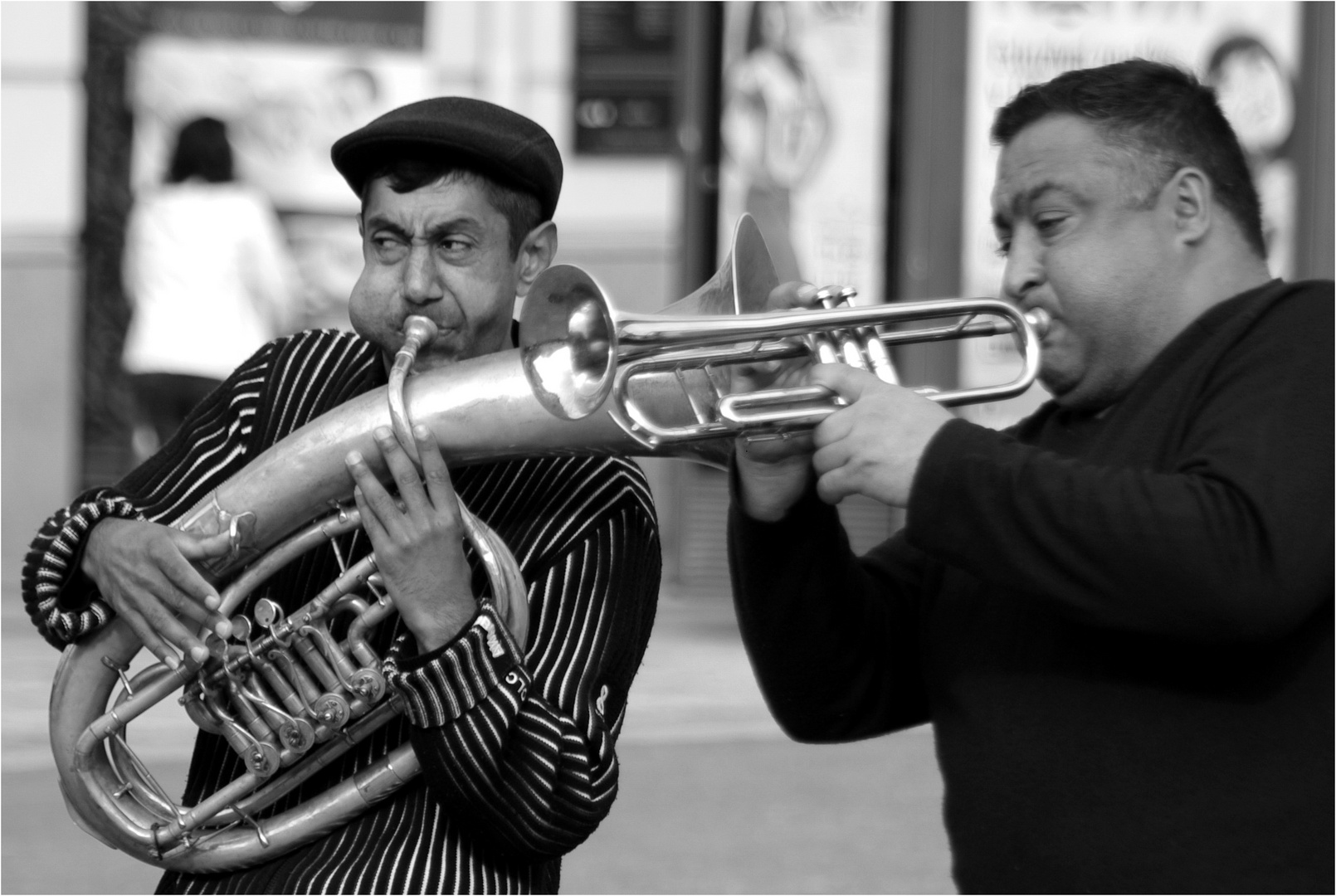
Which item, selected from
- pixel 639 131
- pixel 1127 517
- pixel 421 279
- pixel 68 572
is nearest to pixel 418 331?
pixel 421 279

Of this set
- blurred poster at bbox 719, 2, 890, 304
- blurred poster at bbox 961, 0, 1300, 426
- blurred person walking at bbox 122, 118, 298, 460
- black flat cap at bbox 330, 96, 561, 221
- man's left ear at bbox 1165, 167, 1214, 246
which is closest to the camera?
man's left ear at bbox 1165, 167, 1214, 246

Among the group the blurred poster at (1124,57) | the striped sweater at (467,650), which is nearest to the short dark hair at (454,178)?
the striped sweater at (467,650)

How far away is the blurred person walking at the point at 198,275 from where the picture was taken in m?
6.42

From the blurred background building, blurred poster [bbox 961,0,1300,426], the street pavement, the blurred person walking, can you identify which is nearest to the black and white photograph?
the street pavement

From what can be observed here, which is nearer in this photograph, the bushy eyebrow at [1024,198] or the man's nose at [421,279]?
the bushy eyebrow at [1024,198]

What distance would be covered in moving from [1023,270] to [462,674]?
746 millimetres

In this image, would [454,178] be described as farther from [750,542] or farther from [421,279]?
[750,542]

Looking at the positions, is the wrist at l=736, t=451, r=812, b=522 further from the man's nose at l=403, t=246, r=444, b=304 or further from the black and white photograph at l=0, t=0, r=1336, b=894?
the man's nose at l=403, t=246, r=444, b=304

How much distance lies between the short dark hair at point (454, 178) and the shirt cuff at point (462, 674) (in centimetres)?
49

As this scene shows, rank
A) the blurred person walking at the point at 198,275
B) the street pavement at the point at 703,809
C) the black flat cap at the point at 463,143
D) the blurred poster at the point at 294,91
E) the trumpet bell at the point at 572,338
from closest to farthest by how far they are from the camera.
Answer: the trumpet bell at the point at 572,338
the black flat cap at the point at 463,143
the street pavement at the point at 703,809
the blurred person walking at the point at 198,275
the blurred poster at the point at 294,91

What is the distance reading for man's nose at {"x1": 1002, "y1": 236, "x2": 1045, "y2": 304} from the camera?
79.3 inches

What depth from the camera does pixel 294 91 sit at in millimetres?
8844

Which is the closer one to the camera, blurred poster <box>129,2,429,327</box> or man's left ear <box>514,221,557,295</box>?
man's left ear <box>514,221,557,295</box>

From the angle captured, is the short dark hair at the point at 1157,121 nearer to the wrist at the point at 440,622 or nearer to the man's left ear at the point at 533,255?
the man's left ear at the point at 533,255
